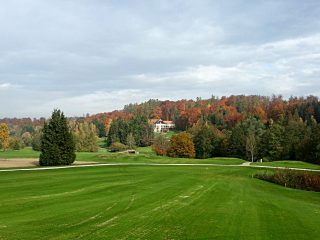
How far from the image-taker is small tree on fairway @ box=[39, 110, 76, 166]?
193 feet

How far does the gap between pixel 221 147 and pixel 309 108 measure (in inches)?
2013

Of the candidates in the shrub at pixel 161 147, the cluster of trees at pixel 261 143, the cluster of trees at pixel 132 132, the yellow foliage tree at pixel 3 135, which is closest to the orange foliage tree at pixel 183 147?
A: the cluster of trees at pixel 261 143

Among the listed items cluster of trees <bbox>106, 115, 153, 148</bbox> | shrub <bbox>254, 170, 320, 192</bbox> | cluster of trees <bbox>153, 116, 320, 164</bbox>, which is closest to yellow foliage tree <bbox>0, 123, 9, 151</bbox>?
cluster of trees <bbox>153, 116, 320, 164</bbox>

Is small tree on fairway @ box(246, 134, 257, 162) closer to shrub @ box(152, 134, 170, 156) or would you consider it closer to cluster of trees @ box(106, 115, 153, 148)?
shrub @ box(152, 134, 170, 156)

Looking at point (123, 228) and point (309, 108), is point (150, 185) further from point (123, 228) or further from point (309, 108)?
point (309, 108)

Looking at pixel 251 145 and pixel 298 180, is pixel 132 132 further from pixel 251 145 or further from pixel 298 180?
pixel 298 180

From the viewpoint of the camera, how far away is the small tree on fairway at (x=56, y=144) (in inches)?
2315

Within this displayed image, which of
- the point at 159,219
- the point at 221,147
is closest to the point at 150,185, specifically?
the point at 159,219

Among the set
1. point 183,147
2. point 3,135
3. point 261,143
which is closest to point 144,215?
point 261,143

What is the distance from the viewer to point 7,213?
728 inches

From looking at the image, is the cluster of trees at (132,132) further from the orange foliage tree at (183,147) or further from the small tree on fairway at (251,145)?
the small tree on fairway at (251,145)

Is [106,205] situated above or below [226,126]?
below

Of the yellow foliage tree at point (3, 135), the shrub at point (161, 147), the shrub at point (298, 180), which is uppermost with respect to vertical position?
the yellow foliage tree at point (3, 135)

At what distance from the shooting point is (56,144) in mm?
59688
